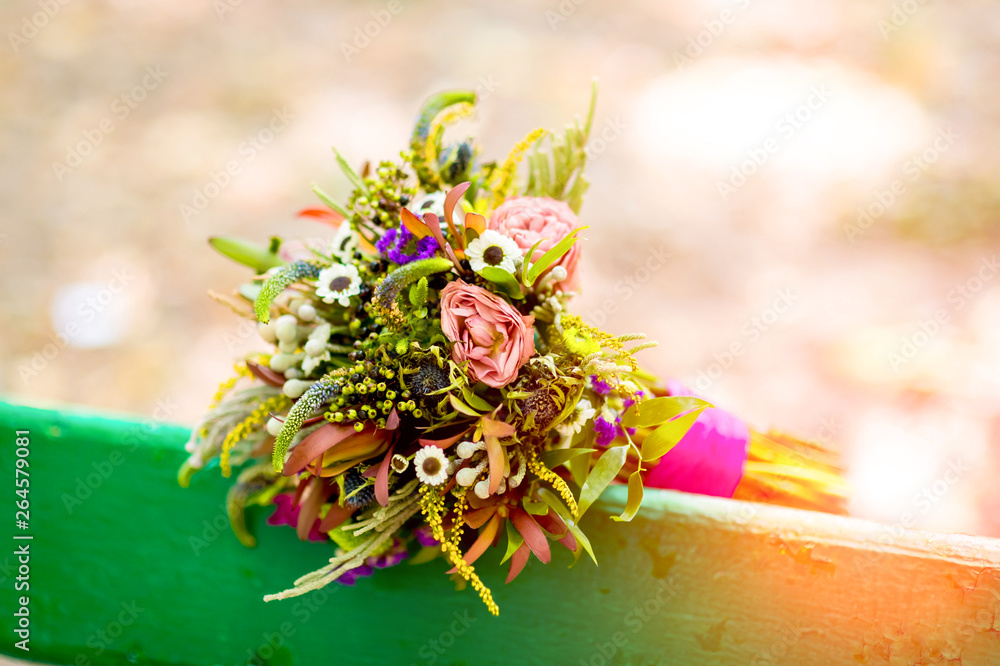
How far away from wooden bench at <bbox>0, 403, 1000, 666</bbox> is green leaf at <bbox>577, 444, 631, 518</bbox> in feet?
0.40

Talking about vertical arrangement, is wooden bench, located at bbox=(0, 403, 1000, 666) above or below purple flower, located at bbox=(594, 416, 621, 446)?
below

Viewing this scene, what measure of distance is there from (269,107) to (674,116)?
2175 millimetres

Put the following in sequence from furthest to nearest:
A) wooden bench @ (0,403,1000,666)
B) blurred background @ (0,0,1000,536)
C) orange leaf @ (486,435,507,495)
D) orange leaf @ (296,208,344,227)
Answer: blurred background @ (0,0,1000,536) → orange leaf @ (296,208,344,227) → wooden bench @ (0,403,1000,666) → orange leaf @ (486,435,507,495)

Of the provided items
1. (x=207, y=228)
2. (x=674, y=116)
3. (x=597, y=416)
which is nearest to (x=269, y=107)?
(x=207, y=228)

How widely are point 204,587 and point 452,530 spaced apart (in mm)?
541

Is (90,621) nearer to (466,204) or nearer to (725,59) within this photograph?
(466,204)

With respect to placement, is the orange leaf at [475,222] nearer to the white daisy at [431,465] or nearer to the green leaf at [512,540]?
the white daisy at [431,465]

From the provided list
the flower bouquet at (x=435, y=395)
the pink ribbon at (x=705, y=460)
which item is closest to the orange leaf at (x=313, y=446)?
the flower bouquet at (x=435, y=395)

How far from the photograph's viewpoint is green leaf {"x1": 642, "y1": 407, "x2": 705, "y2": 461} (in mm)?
973

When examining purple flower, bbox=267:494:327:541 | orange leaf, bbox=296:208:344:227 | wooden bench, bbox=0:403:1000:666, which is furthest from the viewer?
orange leaf, bbox=296:208:344:227

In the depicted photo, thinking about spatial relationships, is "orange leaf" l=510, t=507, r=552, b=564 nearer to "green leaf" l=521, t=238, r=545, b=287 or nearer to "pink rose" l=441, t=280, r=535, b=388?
"pink rose" l=441, t=280, r=535, b=388

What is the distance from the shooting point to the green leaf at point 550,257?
94cm

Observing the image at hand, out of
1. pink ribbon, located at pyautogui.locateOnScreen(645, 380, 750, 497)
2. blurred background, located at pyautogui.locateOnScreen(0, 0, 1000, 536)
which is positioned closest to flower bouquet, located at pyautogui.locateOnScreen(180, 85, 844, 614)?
pink ribbon, located at pyautogui.locateOnScreen(645, 380, 750, 497)

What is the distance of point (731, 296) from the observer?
2.95m
